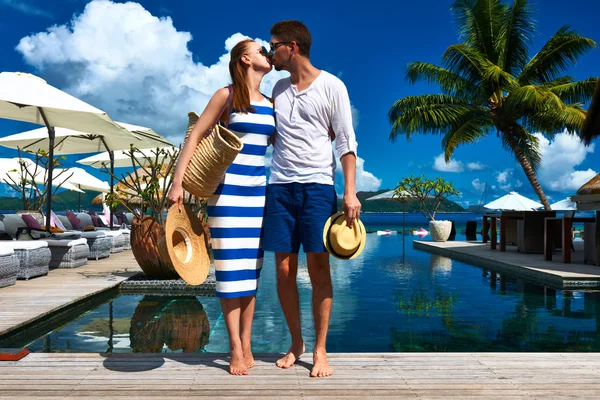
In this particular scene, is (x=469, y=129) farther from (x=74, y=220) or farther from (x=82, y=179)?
(x=82, y=179)

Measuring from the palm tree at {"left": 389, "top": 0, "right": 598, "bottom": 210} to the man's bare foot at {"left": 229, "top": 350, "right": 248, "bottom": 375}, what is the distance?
17.3 metres

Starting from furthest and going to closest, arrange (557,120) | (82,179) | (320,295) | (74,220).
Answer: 1. (82,179)
2. (557,120)
3. (74,220)
4. (320,295)

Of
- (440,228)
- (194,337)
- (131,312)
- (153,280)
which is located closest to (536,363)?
(194,337)

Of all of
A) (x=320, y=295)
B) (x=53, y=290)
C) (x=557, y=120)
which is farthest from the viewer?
(x=557, y=120)

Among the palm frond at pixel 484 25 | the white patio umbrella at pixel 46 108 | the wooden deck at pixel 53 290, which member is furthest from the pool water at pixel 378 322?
the palm frond at pixel 484 25

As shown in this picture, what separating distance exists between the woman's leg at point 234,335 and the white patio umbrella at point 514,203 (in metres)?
20.1

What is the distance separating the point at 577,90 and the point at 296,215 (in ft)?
61.0

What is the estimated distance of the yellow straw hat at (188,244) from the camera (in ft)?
9.79

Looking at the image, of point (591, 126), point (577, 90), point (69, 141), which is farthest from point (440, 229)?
point (69, 141)

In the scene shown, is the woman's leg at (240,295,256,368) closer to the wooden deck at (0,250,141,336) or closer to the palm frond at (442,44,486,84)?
the wooden deck at (0,250,141,336)

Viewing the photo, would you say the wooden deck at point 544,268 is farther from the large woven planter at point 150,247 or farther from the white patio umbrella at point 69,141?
the white patio umbrella at point 69,141

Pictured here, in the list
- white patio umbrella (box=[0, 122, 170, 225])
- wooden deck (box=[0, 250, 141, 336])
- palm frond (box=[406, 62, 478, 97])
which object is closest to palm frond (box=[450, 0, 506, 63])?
palm frond (box=[406, 62, 478, 97])

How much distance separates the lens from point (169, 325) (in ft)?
16.9

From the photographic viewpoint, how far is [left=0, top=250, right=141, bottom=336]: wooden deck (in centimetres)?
491
